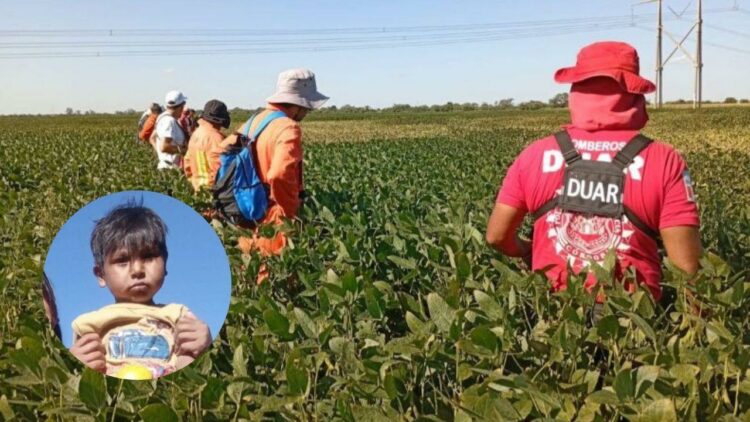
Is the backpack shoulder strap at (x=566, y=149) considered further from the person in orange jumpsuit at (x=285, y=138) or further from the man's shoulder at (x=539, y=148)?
the person in orange jumpsuit at (x=285, y=138)

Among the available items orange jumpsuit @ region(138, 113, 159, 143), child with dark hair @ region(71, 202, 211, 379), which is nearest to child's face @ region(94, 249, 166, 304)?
child with dark hair @ region(71, 202, 211, 379)

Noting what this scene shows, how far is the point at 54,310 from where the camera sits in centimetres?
131

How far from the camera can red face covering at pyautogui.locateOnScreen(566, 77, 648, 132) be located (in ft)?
7.39

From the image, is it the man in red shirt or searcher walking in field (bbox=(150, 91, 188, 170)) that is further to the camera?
searcher walking in field (bbox=(150, 91, 188, 170))

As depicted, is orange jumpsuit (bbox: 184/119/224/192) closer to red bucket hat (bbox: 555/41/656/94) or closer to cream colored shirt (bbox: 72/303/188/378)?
red bucket hat (bbox: 555/41/656/94)

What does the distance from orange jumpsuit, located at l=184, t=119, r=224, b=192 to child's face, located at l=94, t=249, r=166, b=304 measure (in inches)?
143

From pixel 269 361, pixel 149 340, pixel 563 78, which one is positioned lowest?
pixel 269 361

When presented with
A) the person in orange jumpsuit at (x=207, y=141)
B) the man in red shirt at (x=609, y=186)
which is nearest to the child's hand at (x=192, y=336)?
the man in red shirt at (x=609, y=186)

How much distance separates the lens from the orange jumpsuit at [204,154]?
5113 millimetres

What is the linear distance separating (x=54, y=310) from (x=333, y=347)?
76 cm

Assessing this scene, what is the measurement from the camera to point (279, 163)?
398 centimetres

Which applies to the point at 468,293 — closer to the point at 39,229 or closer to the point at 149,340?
the point at 149,340

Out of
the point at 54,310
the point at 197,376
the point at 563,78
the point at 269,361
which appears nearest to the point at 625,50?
the point at 563,78

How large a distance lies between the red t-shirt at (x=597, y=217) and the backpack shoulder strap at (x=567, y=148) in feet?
0.06
